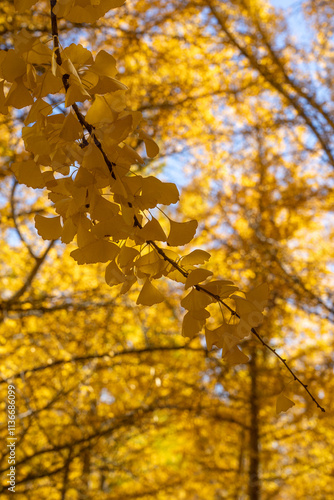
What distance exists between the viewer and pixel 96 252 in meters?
0.67

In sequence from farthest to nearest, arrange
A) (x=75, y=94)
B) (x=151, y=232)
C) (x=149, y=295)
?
(x=149, y=295), (x=151, y=232), (x=75, y=94)

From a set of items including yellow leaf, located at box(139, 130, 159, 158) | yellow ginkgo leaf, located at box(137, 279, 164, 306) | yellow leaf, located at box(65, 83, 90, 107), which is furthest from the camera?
yellow ginkgo leaf, located at box(137, 279, 164, 306)

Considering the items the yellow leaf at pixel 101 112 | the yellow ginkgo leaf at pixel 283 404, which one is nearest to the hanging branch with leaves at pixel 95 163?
the yellow leaf at pixel 101 112

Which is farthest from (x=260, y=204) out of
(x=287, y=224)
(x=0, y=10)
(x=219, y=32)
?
(x=0, y=10)

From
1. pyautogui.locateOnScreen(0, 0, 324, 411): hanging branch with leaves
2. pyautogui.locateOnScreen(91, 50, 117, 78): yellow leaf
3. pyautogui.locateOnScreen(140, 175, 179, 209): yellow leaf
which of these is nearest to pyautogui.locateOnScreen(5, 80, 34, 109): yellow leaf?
pyautogui.locateOnScreen(0, 0, 324, 411): hanging branch with leaves

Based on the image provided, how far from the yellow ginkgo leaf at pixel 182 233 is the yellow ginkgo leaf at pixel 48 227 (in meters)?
0.21

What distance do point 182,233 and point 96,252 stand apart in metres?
0.16

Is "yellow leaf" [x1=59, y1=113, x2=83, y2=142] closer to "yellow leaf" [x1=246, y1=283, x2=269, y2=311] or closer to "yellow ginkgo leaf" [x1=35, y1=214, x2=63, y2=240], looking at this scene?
"yellow ginkgo leaf" [x1=35, y1=214, x2=63, y2=240]

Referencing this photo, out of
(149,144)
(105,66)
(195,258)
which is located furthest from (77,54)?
(195,258)

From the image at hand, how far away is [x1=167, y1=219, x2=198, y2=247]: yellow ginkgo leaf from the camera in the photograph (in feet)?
2.32

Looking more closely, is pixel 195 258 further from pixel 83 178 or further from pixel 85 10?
pixel 85 10

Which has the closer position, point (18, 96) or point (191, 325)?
point (18, 96)

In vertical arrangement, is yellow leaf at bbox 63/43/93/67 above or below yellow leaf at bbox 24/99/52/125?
above

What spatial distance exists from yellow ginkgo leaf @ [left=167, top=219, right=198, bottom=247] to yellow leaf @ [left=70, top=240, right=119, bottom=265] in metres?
0.10
